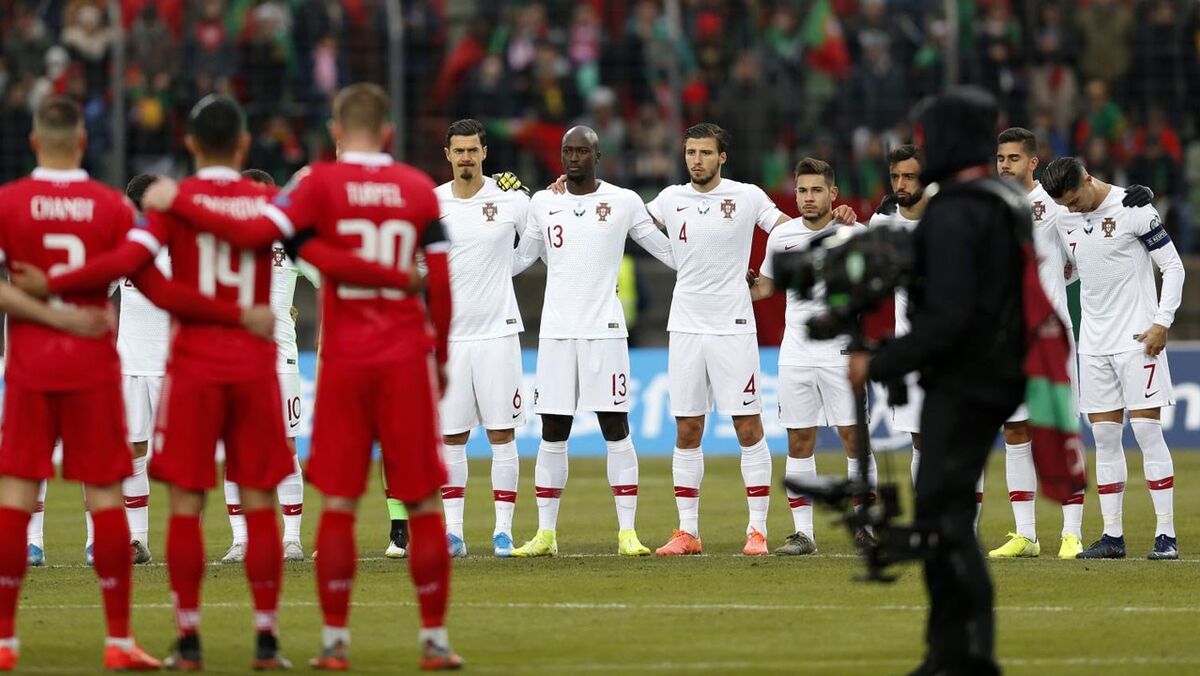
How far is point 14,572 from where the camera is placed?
7.72 meters

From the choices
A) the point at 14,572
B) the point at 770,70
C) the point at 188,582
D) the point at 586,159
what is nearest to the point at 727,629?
the point at 188,582

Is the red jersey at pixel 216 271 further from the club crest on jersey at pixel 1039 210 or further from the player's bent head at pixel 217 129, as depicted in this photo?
the club crest on jersey at pixel 1039 210

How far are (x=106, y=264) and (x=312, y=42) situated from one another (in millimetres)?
14939

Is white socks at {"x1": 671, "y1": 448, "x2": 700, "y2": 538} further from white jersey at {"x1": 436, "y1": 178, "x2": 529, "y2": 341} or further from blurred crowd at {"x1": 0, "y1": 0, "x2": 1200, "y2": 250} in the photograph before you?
blurred crowd at {"x1": 0, "y1": 0, "x2": 1200, "y2": 250}

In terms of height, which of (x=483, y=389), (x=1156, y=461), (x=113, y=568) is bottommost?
(x=113, y=568)

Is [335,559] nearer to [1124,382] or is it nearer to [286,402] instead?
[286,402]

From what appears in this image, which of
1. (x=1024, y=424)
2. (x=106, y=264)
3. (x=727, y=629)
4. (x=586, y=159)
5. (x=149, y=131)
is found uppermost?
(x=149, y=131)

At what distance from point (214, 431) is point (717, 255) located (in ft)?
17.3

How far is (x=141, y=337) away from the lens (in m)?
12.1

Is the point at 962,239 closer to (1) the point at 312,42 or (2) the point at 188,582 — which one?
(2) the point at 188,582

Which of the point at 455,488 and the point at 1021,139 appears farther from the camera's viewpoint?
the point at 455,488

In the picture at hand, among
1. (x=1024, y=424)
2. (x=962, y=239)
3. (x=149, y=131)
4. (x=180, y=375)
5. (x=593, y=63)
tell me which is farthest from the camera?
(x=593, y=63)

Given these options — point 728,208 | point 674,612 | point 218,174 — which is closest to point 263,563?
point 218,174

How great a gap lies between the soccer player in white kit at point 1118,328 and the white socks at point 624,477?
2.87 meters
